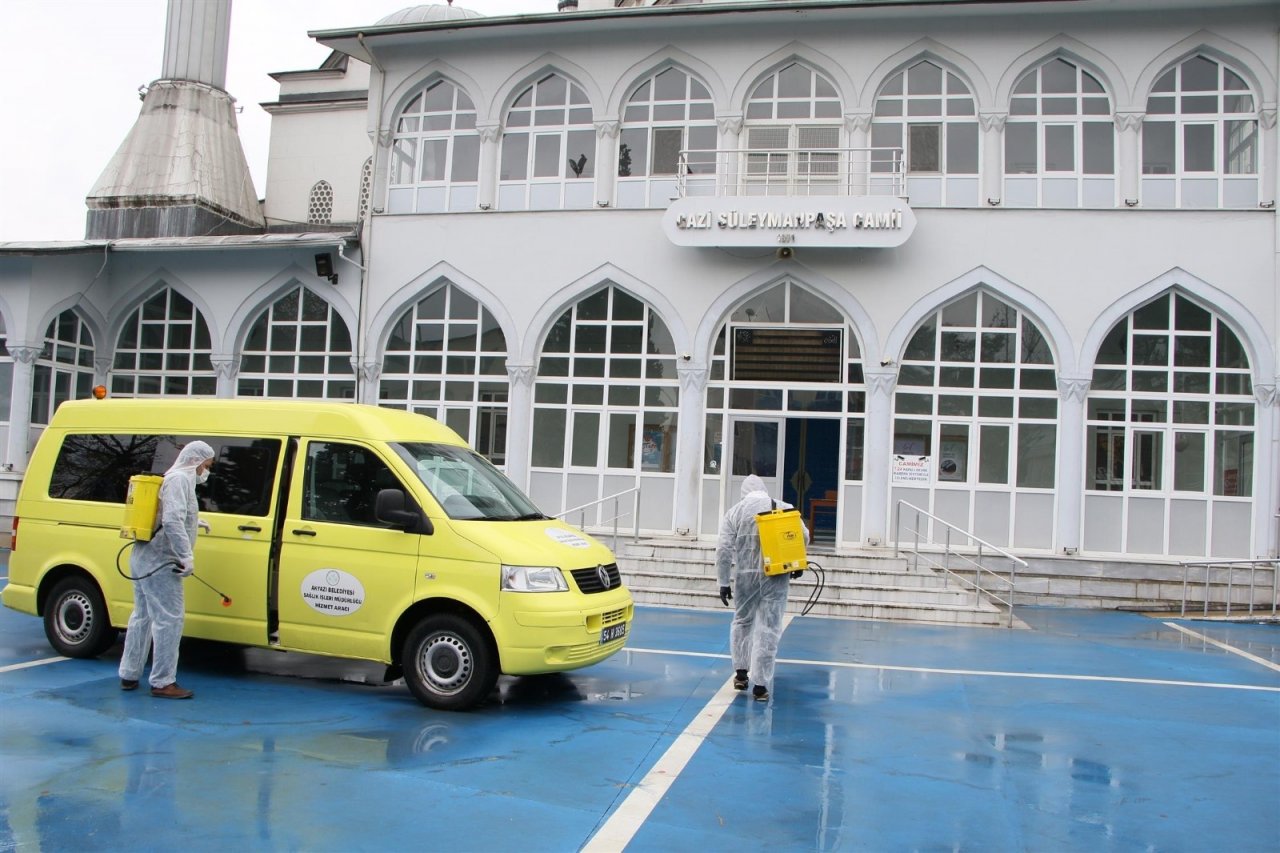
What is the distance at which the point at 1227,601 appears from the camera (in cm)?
1591

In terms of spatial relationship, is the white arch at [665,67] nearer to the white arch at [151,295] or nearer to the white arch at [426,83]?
the white arch at [426,83]

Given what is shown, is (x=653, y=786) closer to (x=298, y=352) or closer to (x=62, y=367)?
(x=298, y=352)

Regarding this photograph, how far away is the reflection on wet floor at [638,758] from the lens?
209 inches

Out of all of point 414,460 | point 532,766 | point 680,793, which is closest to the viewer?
point 680,793

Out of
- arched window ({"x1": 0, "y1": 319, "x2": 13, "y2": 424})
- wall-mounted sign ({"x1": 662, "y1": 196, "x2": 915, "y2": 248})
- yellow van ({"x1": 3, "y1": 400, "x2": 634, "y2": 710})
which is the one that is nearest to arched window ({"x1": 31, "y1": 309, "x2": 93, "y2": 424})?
arched window ({"x1": 0, "y1": 319, "x2": 13, "y2": 424})

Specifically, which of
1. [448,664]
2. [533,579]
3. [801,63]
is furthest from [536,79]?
[448,664]

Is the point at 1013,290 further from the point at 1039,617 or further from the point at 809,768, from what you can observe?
the point at 809,768

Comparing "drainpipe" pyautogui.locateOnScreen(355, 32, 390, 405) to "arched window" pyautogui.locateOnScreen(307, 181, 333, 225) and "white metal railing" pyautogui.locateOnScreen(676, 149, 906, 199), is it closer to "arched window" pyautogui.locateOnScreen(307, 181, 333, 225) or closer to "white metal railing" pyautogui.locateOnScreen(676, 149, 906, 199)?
"white metal railing" pyautogui.locateOnScreen(676, 149, 906, 199)

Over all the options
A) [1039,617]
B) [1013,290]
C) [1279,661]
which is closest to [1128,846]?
[1279,661]

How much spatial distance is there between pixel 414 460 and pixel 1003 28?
14.4 m

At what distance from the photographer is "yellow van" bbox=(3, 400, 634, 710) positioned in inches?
305

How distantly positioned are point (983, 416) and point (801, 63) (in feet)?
22.9

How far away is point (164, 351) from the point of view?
69.7 ft

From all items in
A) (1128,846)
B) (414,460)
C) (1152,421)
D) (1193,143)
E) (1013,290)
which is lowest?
(1128,846)
